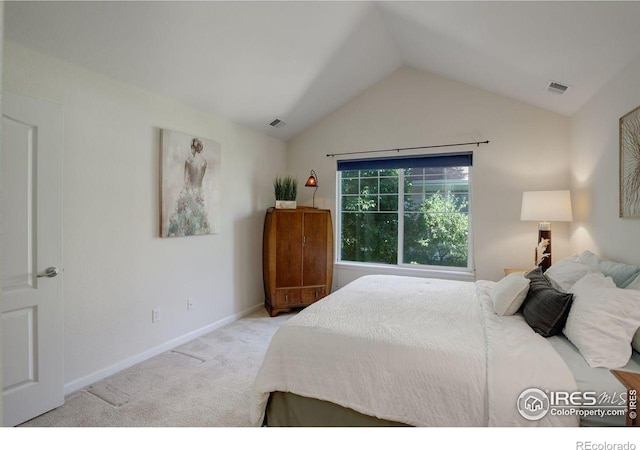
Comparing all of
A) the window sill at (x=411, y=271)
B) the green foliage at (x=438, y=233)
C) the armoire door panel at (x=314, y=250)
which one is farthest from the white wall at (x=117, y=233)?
the green foliage at (x=438, y=233)

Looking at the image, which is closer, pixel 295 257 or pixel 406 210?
pixel 295 257

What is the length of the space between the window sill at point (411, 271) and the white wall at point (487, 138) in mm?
179

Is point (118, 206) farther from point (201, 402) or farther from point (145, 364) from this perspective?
point (201, 402)

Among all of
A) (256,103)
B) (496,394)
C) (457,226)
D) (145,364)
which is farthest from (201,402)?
(457,226)

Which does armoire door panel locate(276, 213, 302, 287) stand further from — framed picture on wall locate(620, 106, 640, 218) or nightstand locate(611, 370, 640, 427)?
nightstand locate(611, 370, 640, 427)

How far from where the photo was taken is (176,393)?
7.34 ft

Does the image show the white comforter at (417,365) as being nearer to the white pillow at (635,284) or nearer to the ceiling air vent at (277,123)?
the white pillow at (635,284)

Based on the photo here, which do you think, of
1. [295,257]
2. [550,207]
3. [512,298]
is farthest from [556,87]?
[295,257]

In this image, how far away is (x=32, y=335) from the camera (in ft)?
6.59

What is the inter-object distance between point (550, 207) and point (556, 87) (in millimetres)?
1064

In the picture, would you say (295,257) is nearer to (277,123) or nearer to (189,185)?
(189,185)

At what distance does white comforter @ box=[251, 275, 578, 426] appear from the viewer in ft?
4.35

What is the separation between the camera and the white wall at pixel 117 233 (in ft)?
7.40

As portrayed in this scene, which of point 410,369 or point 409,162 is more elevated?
point 409,162
